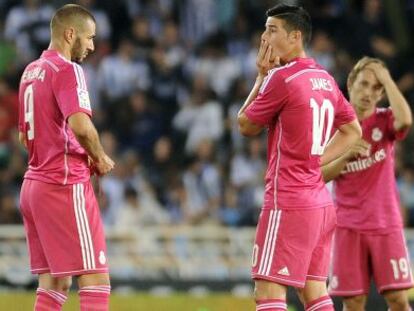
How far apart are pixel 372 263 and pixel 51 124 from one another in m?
2.79

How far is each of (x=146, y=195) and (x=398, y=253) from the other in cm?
575

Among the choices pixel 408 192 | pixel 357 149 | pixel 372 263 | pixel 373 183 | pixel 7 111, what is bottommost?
pixel 372 263

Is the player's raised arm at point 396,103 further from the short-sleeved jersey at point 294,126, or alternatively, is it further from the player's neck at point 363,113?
the short-sleeved jersey at point 294,126

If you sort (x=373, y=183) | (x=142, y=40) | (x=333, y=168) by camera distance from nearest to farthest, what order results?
(x=333, y=168)
(x=373, y=183)
(x=142, y=40)

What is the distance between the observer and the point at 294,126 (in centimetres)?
800

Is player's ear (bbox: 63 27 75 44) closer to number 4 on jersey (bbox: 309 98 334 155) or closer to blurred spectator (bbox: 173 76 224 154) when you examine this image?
number 4 on jersey (bbox: 309 98 334 155)

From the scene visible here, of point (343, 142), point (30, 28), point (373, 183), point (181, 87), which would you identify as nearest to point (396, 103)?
point (373, 183)

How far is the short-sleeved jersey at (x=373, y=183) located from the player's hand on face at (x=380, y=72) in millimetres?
275

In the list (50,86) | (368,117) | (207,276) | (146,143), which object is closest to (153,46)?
→ (146,143)

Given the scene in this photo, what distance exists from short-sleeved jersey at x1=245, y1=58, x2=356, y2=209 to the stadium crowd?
20.5 ft

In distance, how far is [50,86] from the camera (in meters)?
8.23

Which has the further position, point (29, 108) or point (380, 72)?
point (380, 72)

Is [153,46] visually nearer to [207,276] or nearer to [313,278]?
[207,276]

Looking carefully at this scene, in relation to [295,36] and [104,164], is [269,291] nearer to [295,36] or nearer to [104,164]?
[104,164]
